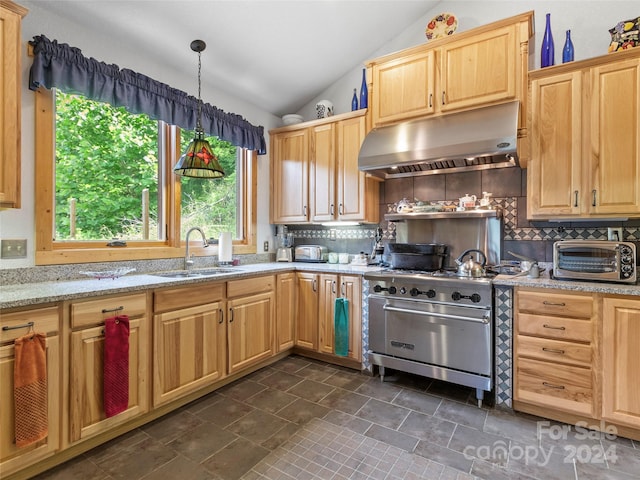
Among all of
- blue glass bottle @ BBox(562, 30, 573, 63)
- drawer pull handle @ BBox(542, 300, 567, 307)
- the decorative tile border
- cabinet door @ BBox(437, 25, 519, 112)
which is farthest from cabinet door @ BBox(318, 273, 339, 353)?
blue glass bottle @ BBox(562, 30, 573, 63)

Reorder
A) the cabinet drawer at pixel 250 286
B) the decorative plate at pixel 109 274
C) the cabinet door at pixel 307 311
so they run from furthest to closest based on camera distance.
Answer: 1. the cabinet door at pixel 307 311
2. the cabinet drawer at pixel 250 286
3. the decorative plate at pixel 109 274

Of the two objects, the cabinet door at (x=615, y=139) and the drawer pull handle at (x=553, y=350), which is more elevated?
the cabinet door at (x=615, y=139)

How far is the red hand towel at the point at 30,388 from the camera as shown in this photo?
1.52 m

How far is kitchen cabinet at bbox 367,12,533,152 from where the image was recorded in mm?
2486

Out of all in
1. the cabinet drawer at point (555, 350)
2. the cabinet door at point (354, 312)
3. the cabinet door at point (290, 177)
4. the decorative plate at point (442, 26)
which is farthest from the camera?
the cabinet door at point (290, 177)

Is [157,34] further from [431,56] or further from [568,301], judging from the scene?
[568,301]

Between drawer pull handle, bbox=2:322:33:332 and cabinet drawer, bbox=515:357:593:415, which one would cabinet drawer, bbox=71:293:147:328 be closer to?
drawer pull handle, bbox=2:322:33:332

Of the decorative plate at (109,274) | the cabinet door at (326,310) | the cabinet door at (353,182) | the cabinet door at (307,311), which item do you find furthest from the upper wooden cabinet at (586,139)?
the decorative plate at (109,274)

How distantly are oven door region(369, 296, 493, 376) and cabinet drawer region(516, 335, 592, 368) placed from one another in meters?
0.20

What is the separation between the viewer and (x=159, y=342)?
2.13 metres

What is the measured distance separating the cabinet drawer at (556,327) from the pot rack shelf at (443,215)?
0.84m

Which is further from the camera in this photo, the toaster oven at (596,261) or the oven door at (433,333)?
the oven door at (433,333)

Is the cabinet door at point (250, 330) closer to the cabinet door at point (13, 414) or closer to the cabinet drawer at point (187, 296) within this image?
the cabinet drawer at point (187, 296)

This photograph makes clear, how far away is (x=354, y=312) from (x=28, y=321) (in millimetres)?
2192
